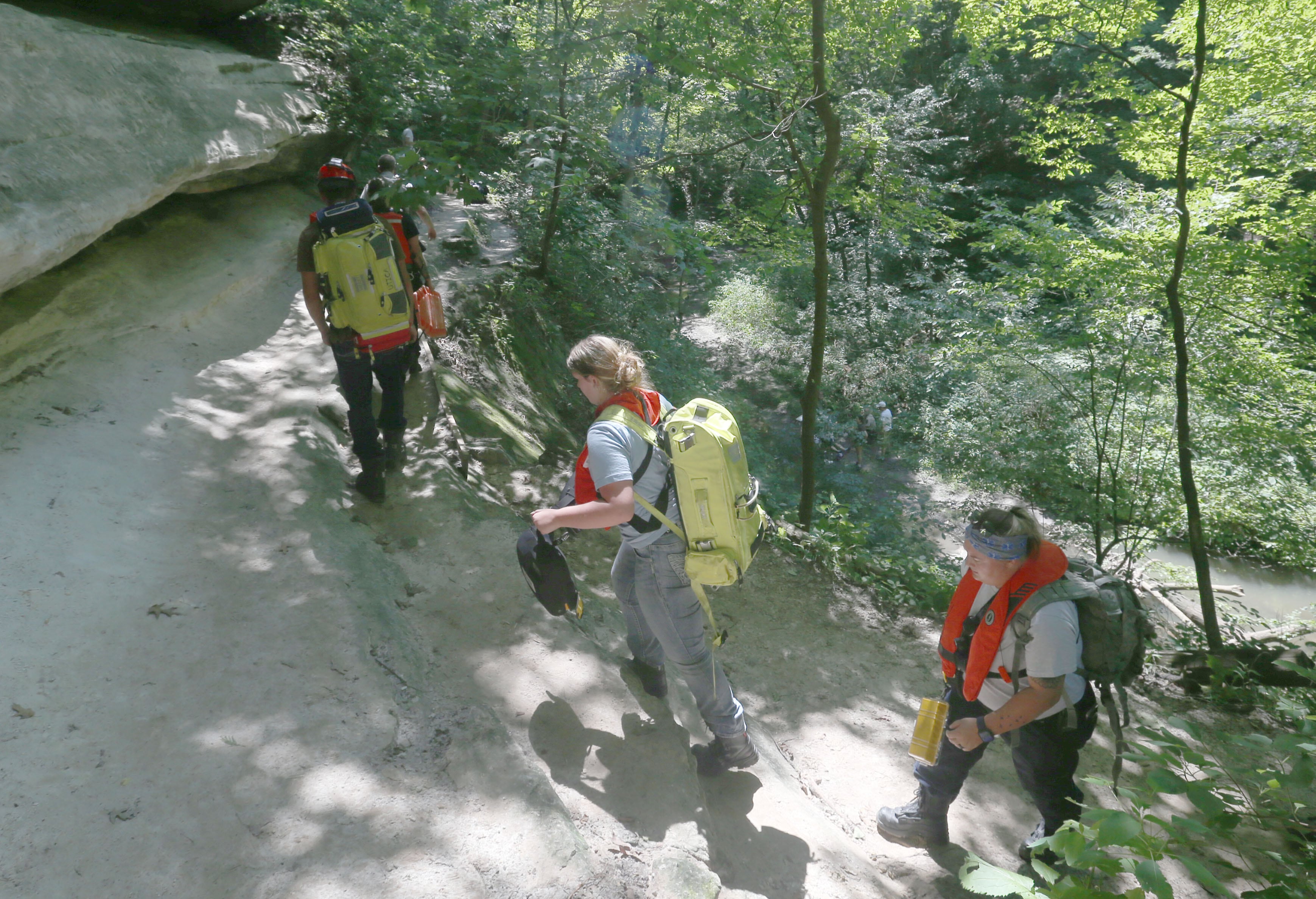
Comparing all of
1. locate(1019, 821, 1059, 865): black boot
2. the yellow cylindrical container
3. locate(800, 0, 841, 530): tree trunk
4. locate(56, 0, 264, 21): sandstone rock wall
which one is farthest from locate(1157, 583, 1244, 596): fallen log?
locate(56, 0, 264, 21): sandstone rock wall

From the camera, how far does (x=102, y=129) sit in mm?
4406

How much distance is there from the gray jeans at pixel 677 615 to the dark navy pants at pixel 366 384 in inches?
74.0

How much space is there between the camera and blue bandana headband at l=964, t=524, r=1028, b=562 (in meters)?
2.50

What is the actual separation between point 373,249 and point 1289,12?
7805 millimetres

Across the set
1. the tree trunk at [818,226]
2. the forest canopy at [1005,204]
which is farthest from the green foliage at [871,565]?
the forest canopy at [1005,204]

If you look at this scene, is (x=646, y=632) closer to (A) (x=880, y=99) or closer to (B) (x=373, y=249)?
(B) (x=373, y=249)

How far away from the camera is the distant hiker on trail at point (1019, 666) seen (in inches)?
97.0

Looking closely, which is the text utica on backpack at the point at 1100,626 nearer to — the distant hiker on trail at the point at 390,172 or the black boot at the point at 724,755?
the black boot at the point at 724,755

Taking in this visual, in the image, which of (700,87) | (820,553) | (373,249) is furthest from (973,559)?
(700,87)

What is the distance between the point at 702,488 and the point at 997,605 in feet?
3.93

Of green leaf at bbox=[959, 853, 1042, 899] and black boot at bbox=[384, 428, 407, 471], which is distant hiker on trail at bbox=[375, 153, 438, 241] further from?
green leaf at bbox=[959, 853, 1042, 899]

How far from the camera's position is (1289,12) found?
5895mm

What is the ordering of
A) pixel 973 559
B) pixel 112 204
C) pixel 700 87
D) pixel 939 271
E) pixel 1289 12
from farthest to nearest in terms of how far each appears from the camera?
pixel 939 271 → pixel 700 87 → pixel 1289 12 → pixel 112 204 → pixel 973 559

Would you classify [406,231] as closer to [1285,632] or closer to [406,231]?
[406,231]
